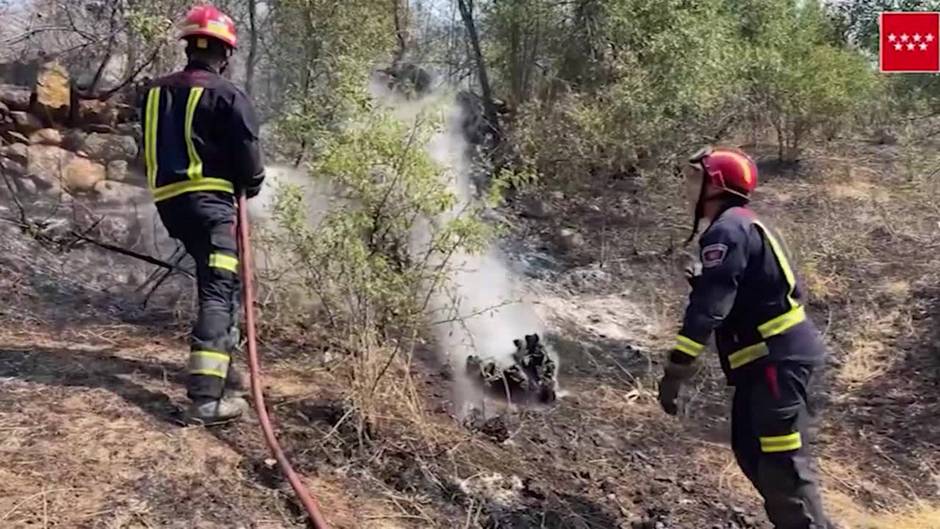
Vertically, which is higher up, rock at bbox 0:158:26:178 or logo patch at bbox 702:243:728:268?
logo patch at bbox 702:243:728:268

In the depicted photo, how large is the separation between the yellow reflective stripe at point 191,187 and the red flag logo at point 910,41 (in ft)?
31.0

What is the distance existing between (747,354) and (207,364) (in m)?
2.31

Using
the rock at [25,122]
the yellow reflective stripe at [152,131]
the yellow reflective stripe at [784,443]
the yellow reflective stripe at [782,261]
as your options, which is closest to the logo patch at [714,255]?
the yellow reflective stripe at [782,261]

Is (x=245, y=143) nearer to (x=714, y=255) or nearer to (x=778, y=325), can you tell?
(x=714, y=255)

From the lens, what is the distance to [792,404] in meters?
3.59

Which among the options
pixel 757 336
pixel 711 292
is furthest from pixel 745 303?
pixel 711 292

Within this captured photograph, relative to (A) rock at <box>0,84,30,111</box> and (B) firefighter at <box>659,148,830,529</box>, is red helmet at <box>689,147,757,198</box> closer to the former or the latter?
(B) firefighter at <box>659,148,830,529</box>

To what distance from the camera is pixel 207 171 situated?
407 centimetres

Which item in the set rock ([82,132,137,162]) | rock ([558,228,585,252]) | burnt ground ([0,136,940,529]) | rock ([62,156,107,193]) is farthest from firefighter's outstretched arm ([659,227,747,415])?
rock ([82,132,137,162])

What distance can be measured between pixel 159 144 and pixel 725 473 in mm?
3377

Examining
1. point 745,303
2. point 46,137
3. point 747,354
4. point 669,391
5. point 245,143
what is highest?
point 245,143

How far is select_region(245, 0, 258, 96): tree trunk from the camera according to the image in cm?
979

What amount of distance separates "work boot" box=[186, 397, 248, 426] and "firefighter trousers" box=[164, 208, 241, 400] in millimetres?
30

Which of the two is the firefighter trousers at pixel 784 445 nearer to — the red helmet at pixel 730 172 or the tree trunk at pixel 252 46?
the red helmet at pixel 730 172
